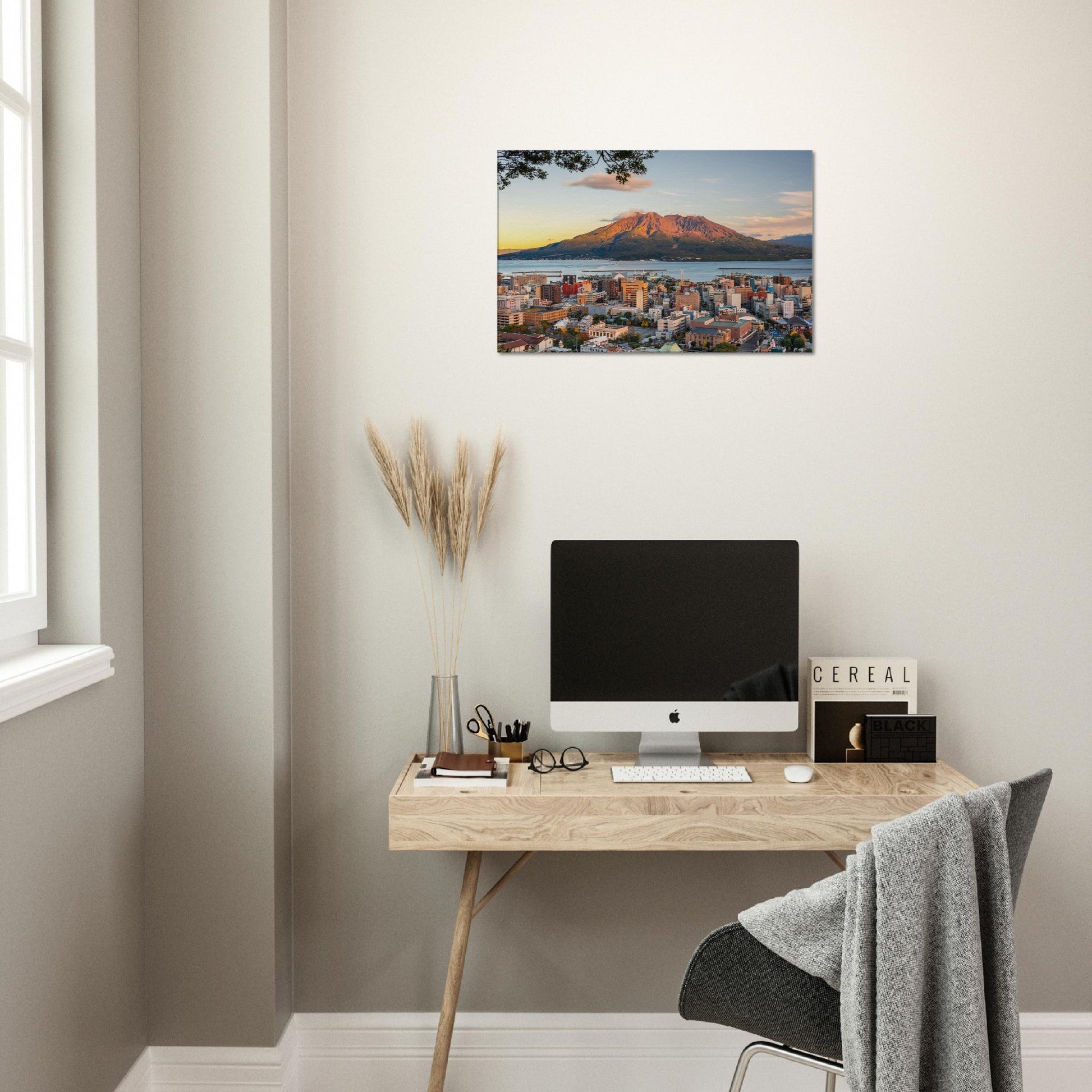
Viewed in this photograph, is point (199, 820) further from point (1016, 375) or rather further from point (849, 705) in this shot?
point (1016, 375)

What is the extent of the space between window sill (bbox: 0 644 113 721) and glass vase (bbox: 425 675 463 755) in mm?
674

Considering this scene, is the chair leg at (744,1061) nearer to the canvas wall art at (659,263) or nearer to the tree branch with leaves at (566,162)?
the canvas wall art at (659,263)

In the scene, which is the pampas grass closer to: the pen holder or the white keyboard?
the pen holder

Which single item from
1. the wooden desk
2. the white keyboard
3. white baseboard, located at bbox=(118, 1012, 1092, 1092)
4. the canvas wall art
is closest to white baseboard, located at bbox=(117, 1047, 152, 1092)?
white baseboard, located at bbox=(118, 1012, 1092, 1092)

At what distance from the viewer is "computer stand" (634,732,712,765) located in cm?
212

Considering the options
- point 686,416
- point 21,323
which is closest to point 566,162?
point 686,416

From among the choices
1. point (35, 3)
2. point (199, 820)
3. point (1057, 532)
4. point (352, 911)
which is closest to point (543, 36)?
point (35, 3)

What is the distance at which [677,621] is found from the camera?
82.1 inches

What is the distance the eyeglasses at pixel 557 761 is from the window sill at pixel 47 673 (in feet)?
3.00

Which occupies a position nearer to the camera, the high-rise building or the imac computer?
the imac computer

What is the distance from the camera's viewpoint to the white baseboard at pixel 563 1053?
7.43 feet

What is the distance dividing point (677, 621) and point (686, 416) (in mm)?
509

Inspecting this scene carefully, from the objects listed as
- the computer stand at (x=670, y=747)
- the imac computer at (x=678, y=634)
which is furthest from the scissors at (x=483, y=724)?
the computer stand at (x=670, y=747)

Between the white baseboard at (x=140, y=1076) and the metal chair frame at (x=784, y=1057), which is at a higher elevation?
the metal chair frame at (x=784, y=1057)
